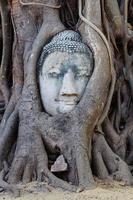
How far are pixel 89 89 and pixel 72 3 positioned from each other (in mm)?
992

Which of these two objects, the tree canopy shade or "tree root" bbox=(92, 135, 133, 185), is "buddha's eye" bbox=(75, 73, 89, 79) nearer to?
the tree canopy shade

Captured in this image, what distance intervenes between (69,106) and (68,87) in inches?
6.2

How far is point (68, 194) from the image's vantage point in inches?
148

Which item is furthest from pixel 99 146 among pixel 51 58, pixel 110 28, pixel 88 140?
pixel 110 28

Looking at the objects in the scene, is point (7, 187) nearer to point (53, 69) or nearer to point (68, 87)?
point (68, 87)

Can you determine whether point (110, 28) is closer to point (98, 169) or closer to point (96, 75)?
point (96, 75)

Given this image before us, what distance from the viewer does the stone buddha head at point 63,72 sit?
4.33 m

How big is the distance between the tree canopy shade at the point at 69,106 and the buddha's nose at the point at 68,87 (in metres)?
0.01

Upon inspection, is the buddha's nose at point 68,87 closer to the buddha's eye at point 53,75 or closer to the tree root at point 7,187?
the buddha's eye at point 53,75

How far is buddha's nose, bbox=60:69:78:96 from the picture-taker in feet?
14.0

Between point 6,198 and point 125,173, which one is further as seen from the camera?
point 125,173

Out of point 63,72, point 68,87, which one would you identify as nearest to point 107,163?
point 68,87

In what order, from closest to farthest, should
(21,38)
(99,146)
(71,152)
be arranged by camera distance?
(71,152) < (99,146) < (21,38)

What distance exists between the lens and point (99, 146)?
4.34 meters
